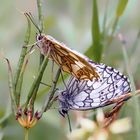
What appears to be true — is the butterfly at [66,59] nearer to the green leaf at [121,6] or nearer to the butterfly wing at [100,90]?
the butterfly wing at [100,90]

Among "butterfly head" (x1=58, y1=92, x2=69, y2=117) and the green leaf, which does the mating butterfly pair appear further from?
the green leaf

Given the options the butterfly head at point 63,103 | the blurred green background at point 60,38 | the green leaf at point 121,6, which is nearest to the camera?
the butterfly head at point 63,103

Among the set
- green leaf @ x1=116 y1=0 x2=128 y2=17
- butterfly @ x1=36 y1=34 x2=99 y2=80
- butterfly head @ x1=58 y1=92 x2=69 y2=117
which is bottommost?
butterfly head @ x1=58 y1=92 x2=69 y2=117

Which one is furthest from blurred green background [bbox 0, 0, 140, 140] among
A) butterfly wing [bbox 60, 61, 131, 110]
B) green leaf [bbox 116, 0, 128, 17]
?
butterfly wing [bbox 60, 61, 131, 110]

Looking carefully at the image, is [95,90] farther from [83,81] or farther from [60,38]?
[60,38]

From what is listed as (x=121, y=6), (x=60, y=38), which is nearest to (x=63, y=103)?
(x=121, y=6)

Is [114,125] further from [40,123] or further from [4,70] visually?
[4,70]

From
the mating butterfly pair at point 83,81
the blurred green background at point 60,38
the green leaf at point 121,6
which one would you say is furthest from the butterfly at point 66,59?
the green leaf at point 121,6

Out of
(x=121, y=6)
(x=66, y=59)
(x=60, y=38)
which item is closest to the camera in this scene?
(x=66, y=59)
